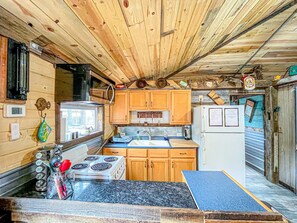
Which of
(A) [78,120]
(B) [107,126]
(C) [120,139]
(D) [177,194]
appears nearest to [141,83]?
(B) [107,126]

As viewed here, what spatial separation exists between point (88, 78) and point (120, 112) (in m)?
1.87

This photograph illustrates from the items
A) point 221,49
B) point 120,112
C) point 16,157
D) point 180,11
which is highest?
point 221,49

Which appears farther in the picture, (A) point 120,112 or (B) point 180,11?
(A) point 120,112

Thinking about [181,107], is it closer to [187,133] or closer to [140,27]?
[187,133]

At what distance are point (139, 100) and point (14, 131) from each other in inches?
95.3

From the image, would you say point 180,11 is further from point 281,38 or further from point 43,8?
point 281,38

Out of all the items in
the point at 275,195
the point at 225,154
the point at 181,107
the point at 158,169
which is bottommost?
the point at 275,195

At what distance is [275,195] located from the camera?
9.64 feet

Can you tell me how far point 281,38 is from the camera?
2.20m

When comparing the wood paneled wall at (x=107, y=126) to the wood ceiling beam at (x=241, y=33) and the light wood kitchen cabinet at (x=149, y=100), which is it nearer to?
the light wood kitchen cabinet at (x=149, y=100)

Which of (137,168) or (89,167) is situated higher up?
(89,167)

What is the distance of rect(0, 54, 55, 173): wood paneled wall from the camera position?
3.83ft

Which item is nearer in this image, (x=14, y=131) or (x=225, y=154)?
(x=14, y=131)

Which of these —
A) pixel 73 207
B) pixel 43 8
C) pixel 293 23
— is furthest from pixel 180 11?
pixel 293 23
